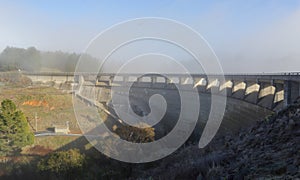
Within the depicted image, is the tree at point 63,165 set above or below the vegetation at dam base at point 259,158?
below

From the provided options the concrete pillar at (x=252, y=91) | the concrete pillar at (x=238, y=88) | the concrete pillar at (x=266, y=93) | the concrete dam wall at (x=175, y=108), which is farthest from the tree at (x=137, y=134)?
the concrete pillar at (x=238, y=88)

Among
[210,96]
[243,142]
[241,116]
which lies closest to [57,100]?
[210,96]

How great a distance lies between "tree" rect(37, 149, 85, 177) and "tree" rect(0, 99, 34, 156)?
791 centimetres

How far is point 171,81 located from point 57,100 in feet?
77.9

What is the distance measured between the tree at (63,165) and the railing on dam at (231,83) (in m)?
19.0

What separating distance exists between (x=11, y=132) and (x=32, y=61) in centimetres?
8494

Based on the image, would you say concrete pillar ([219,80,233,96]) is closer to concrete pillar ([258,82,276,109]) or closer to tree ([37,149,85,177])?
concrete pillar ([258,82,276,109])

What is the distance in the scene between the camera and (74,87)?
74250 millimetres

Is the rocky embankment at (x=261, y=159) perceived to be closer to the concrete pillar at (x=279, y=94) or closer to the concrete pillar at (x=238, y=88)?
the concrete pillar at (x=279, y=94)

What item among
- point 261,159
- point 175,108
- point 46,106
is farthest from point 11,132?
point 175,108

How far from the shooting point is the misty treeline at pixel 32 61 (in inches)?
4286

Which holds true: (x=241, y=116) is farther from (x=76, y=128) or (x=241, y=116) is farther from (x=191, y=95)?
(x=76, y=128)

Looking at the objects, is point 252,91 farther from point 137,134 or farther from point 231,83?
point 137,134

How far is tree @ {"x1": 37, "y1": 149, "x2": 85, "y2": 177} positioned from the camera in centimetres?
2495
